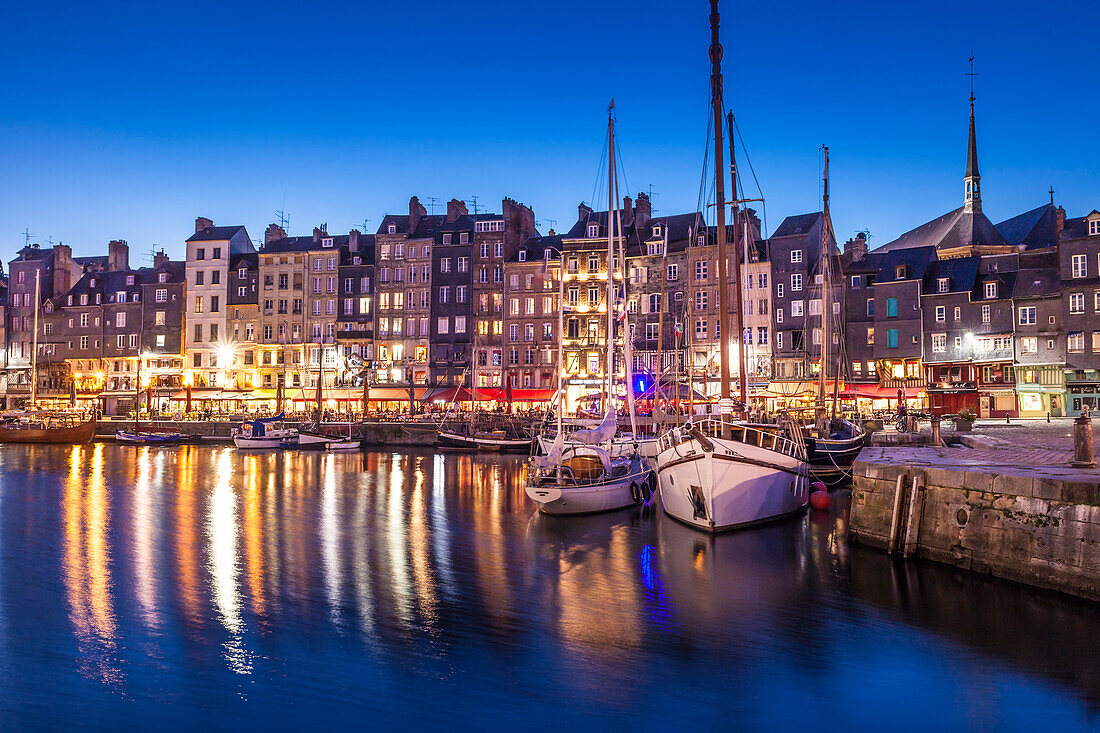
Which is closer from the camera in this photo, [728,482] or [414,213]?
[728,482]

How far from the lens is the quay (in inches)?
539

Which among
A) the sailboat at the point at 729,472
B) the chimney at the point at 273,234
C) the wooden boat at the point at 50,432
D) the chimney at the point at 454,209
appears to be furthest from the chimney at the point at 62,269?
the sailboat at the point at 729,472

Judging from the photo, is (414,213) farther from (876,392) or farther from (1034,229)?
(1034,229)

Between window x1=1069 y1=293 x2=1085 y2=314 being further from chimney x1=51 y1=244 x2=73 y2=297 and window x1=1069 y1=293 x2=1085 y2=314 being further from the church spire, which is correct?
chimney x1=51 y1=244 x2=73 y2=297

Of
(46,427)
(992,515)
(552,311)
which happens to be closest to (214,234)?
(46,427)

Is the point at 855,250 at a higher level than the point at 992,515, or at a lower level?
higher

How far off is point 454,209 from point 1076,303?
51432 mm

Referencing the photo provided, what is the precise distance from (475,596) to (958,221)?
Result: 2822 inches

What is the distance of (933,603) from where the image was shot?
1532cm

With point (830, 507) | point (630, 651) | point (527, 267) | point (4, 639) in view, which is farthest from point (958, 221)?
point (4, 639)

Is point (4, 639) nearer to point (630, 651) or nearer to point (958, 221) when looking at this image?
point (630, 651)

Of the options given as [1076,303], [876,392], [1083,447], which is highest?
[1076,303]

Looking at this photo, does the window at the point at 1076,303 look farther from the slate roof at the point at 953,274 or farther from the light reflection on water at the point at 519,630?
the light reflection on water at the point at 519,630

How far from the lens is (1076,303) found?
5328cm
